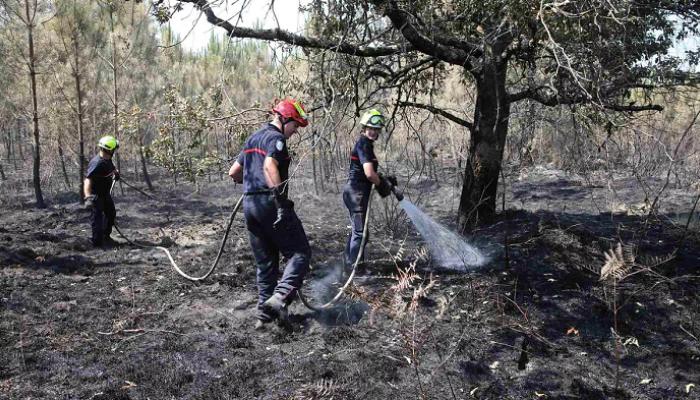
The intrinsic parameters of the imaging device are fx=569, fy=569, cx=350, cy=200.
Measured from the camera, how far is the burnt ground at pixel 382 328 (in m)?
3.54

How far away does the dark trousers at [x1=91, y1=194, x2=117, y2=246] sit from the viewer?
8.12 meters

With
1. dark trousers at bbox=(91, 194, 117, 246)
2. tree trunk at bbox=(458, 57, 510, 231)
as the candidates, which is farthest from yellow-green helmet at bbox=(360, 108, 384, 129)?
dark trousers at bbox=(91, 194, 117, 246)

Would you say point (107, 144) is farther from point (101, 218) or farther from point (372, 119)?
point (372, 119)

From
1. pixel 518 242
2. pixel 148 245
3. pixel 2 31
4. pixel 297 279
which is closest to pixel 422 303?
pixel 297 279

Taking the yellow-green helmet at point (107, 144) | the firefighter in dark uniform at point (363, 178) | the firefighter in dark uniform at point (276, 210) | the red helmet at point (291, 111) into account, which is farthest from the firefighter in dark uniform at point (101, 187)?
the red helmet at point (291, 111)

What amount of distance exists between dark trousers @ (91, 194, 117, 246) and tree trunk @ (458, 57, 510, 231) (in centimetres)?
504

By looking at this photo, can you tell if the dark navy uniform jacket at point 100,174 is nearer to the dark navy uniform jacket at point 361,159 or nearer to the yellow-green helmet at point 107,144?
the yellow-green helmet at point 107,144

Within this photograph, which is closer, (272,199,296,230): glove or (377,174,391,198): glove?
(272,199,296,230): glove

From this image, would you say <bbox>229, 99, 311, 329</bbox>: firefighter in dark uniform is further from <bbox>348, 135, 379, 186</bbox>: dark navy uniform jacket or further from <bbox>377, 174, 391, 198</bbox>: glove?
<bbox>377, 174, 391, 198</bbox>: glove

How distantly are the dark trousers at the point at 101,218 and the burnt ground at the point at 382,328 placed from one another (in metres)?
0.53

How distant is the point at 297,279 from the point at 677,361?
9.08 feet

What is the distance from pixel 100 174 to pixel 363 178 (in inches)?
165

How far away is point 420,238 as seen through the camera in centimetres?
805

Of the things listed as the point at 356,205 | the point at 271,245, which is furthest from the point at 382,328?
the point at 356,205
